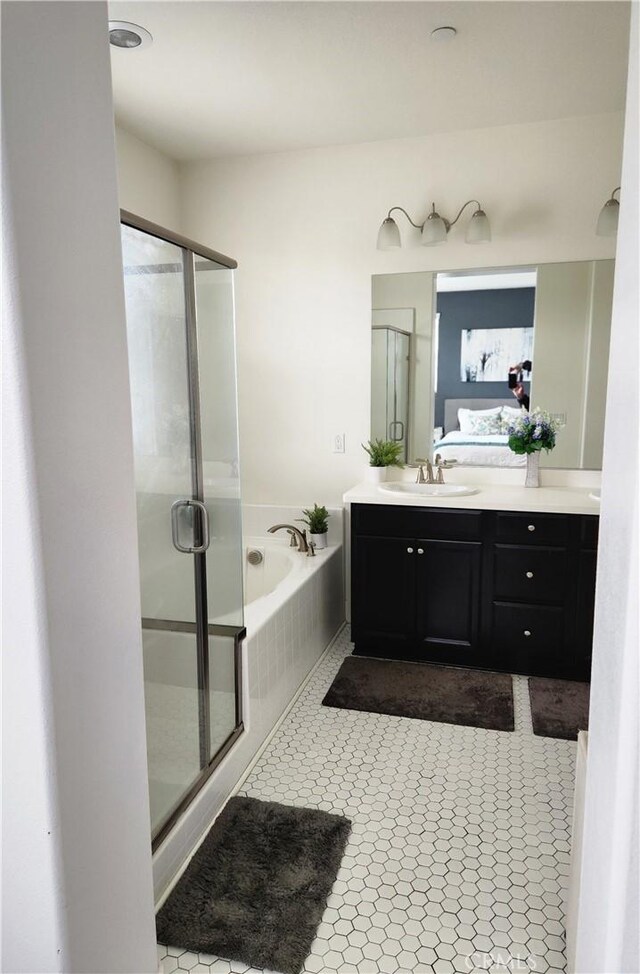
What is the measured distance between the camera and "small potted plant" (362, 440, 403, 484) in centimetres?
353

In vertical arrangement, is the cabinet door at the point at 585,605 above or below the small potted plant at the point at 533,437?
below

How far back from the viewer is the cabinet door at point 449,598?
10.2 ft

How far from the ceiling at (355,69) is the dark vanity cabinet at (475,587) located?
183cm

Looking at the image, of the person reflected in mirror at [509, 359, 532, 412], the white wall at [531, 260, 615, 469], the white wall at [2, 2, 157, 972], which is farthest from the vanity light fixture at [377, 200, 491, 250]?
the white wall at [2, 2, 157, 972]

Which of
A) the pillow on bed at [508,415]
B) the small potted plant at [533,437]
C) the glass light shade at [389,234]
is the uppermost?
the glass light shade at [389,234]

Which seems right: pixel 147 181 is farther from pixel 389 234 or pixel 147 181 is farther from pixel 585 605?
pixel 585 605

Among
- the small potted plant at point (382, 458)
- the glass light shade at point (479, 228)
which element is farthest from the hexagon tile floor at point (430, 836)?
the glass light shade at point (479, 228)

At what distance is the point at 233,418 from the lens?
87.9 inches

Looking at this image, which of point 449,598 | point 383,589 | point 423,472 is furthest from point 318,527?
point 449,598

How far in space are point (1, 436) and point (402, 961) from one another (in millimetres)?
1548

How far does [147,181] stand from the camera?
3420 millimetres

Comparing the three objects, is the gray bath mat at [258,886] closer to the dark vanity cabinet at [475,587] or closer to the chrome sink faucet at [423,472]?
the dark vanity cabinet at [475,587]

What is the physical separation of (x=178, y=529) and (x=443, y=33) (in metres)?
1.95

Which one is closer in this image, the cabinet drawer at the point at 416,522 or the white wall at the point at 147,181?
the cabinet drawer at the point at 416,522
